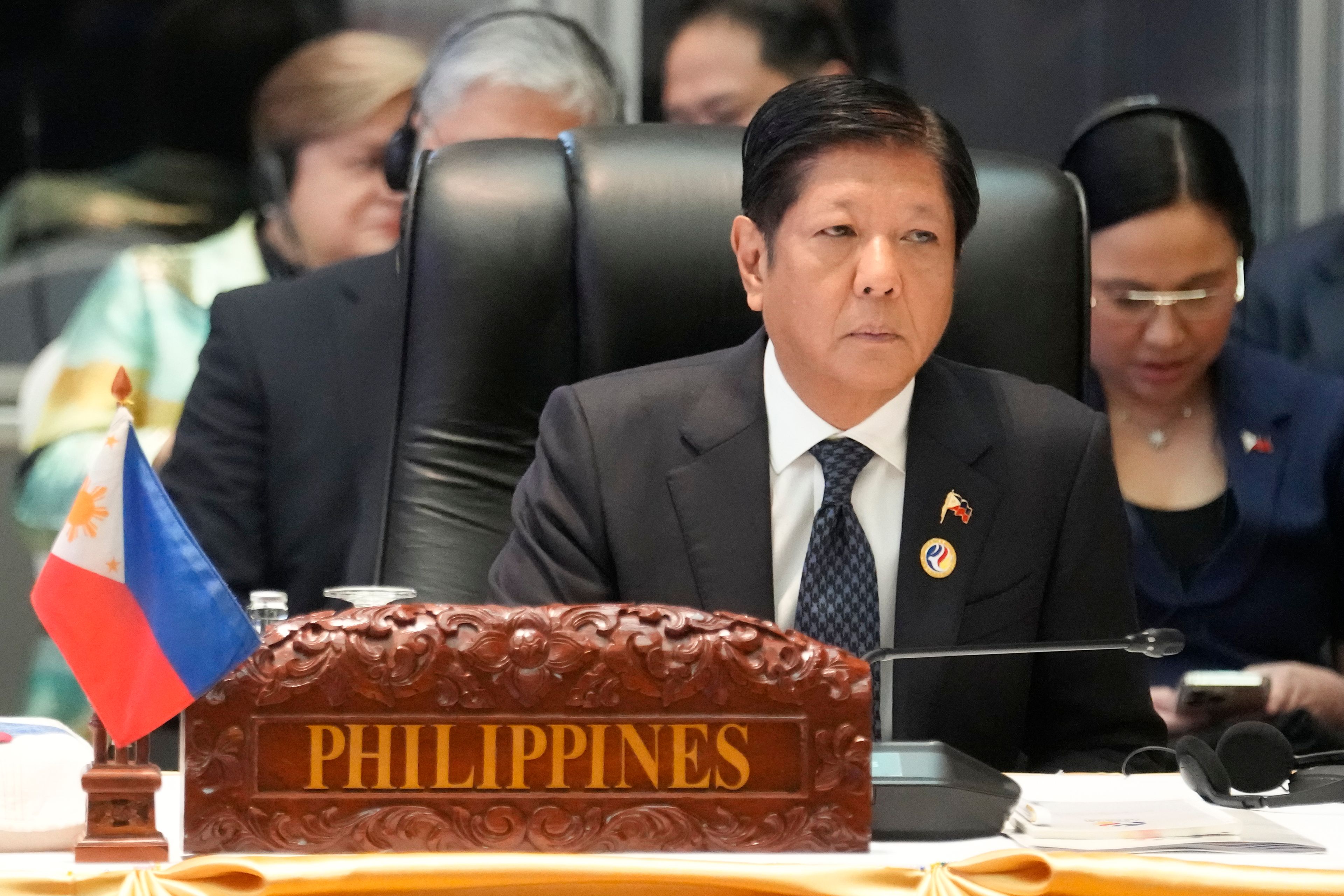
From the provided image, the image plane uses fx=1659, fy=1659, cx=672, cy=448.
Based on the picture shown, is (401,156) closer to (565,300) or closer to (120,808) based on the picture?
(565,300)

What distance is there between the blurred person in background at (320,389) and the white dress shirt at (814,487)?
752 mm

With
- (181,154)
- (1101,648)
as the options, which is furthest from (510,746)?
(181,154)

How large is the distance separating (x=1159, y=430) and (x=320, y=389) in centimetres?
114

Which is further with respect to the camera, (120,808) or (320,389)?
(320,389)

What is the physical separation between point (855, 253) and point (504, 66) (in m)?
1.03

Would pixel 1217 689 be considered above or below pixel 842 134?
below

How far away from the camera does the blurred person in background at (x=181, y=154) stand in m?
2.95

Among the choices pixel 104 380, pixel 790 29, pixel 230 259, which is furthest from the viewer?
pixel 790 29

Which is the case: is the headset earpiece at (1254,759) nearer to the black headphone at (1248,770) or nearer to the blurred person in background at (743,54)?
the black headphone at (1248,770)

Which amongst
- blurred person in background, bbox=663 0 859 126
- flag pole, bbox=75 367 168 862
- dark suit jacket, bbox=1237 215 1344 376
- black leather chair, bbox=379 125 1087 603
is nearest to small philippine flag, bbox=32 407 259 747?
flag pole, bbox=75 367 168 862

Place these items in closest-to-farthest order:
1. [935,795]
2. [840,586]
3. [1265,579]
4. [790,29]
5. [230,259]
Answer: [935,795] → [840,586] → [1265,579] → [230,259] → [790,29]

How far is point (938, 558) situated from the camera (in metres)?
1.48

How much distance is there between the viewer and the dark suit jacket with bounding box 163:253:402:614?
2.21 metres

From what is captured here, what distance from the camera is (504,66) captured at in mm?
2352
